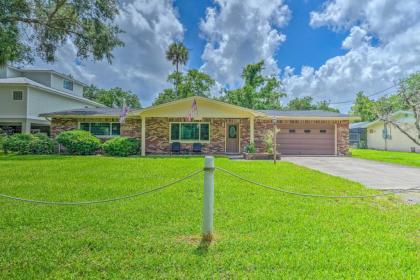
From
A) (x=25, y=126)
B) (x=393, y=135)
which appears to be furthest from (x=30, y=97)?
(x=393, y=135)

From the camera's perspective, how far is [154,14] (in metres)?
19.7

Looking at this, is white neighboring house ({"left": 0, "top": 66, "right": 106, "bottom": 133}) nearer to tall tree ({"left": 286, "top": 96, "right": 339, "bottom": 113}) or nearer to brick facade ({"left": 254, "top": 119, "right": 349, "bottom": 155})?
brick facade ({"left": 254, "top": 119, "right": 349, "bottom": 155})

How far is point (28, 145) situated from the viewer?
17203mm

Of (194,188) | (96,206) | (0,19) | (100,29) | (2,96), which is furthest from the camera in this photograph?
(2,96)

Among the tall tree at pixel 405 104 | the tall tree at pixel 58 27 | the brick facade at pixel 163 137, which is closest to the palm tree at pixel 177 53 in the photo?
the tall tree at pixel 58 27

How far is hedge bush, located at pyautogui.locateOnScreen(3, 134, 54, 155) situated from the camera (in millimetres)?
17172

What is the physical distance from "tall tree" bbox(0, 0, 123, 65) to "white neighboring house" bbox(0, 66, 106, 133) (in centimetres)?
455

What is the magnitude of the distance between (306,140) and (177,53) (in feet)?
73.6

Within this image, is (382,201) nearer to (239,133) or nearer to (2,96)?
(239,133)

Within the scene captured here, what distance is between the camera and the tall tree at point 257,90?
34406 millimetres

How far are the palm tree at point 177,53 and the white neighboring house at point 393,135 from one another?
22.7 meters

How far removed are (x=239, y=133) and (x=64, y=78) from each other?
18.3 m

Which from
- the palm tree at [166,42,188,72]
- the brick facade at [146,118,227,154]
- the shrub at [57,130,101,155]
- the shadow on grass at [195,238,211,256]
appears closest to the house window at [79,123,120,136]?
the shrub at [57,130,101,155]

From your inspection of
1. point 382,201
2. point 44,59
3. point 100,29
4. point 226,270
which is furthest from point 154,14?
point 226,270
